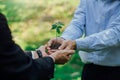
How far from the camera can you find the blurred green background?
20.2 feet

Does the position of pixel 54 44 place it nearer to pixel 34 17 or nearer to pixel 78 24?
pixel 78 24

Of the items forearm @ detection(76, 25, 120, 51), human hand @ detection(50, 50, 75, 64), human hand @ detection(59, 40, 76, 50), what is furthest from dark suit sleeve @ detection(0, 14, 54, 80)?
forearm @ detection(76, 25, 120, 51)

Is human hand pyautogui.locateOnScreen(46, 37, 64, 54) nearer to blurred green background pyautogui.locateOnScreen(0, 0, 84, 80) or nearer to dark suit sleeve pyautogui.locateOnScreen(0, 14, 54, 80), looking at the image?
dark suit sleeve pyautogui.locateOnScreen(0, 14, 54, 80)

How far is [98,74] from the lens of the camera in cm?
335

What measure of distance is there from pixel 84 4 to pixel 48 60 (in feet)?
3.11

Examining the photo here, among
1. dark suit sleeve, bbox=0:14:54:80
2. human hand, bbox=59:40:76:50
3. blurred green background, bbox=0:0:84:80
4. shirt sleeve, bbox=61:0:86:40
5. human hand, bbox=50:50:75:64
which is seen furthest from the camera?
blurred green background, bbox=0:0:84:80

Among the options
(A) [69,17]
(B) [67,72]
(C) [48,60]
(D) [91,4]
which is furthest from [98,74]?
(A) [69,17]

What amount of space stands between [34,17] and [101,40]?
3399 millimetres

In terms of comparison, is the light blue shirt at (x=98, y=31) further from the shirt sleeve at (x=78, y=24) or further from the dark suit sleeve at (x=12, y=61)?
the dark suit sleeve at (x=12, y=61)

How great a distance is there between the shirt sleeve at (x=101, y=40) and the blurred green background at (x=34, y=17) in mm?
3020

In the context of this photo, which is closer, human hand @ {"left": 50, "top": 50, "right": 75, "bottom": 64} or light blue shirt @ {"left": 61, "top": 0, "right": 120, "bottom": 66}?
human hand @ {"left": 50, "top": 50, "right": 75, "bottom": 64}

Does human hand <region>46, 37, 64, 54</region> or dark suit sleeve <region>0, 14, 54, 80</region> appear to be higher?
dark suit sleeve <region>0, 14, 54, 80</region>

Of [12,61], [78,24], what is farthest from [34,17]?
[12,61]

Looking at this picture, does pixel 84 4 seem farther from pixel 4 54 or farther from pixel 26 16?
pixel 26 16
